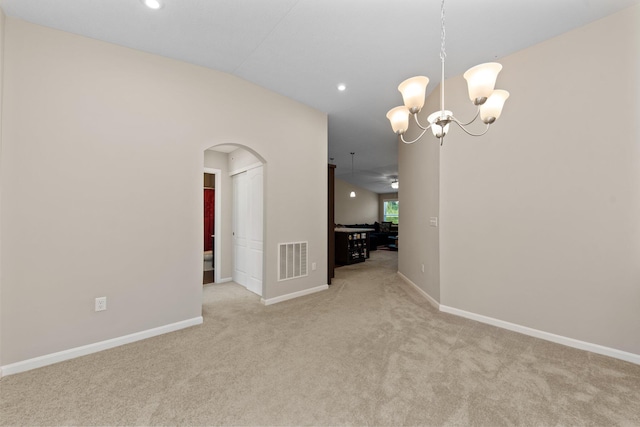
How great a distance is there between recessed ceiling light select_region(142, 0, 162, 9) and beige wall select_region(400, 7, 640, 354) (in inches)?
127

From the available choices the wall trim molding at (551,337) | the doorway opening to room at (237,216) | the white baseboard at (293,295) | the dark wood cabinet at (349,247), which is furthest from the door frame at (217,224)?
the wall trim molding at (551,337)

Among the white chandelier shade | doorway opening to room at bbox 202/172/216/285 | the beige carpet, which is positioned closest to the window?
doorway opening to room at bbox 202/172/216/285

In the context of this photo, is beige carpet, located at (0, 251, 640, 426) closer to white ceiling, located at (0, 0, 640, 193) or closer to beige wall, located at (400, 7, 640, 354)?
beige wall, located at (400, 7, 640, 354)

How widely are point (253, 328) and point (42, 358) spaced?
1730 mm

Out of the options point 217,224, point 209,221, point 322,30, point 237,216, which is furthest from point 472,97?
point 209,221

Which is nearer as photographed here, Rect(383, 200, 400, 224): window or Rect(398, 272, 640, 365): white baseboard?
Rect(398, 272, 640, 365): white baseboard

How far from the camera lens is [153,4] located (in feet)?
6.92

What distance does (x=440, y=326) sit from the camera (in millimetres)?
2896

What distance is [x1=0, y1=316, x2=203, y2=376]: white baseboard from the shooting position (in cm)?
209

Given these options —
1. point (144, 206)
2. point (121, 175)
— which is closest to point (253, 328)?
point (144, 206)

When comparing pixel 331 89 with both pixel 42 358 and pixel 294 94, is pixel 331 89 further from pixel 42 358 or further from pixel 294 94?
pixel 42 358

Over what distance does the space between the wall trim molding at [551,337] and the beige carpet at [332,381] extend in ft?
0.30

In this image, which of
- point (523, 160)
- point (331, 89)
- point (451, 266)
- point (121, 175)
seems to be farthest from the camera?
point (331, 89)

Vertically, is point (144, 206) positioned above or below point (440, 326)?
above
